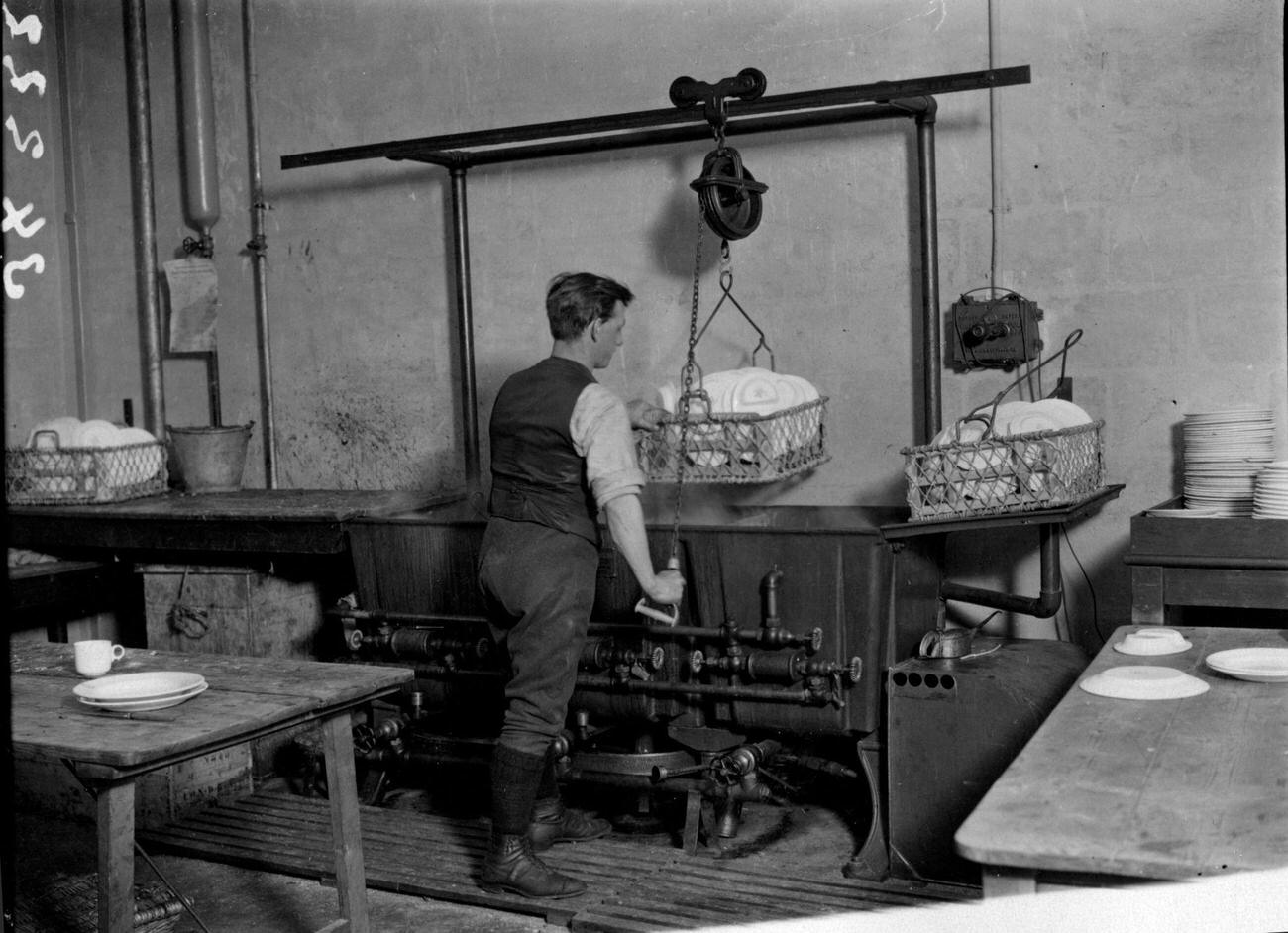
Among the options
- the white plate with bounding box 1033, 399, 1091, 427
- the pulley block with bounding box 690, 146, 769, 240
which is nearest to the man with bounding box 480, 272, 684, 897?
the pulley block with bounding box 690, 146, 769, 240

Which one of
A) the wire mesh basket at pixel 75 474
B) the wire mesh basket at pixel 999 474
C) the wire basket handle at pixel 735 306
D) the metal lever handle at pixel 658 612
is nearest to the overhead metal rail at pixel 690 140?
the wire basket handle at pixel 735 306

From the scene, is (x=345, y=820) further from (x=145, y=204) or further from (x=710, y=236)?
(x=145, y=204)

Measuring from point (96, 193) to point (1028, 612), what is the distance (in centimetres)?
485

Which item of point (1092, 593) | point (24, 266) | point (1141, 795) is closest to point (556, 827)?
point (1092, 593)

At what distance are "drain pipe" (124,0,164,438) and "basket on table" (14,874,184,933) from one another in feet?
9.13

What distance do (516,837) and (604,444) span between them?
1.24 m

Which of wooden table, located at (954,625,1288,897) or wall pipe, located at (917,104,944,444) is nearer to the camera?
wooden table, located at (954,625,1288,897)

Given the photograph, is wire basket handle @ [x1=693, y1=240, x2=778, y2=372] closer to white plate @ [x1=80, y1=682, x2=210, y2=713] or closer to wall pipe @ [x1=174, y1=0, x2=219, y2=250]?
white plate @ [x1=80, y1=682, x2=210, y2=713]

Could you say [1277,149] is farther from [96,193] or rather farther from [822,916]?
[96,193]

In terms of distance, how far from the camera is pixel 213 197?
6066mm

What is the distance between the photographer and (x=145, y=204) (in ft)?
20.5

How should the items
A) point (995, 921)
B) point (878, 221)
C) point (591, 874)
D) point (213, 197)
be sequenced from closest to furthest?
1. point (995, 921)
2. point (591, 874)
3. point (878, 221)
4. point (213, 197)

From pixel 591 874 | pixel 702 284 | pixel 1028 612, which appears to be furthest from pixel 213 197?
pixel 1028 612

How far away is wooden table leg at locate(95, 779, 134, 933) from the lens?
2.83 meters
